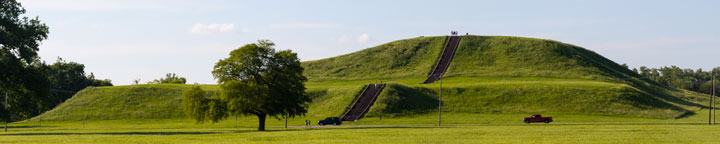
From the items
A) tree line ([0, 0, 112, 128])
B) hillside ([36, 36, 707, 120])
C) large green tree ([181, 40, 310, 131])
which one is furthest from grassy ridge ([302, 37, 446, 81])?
tree line ([0, 0, 112, 128])

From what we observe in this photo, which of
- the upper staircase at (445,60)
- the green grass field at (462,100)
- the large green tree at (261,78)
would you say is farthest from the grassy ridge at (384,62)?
the large green tree at (261,78)

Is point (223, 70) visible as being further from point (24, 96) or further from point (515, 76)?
point (515, 76)

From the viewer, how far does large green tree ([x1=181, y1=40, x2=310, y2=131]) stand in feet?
238

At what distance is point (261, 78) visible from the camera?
73.9 meters

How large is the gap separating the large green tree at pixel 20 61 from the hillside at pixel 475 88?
51339 mm

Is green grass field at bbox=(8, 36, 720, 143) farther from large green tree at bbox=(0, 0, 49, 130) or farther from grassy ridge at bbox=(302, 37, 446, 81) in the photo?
large green tree at bbox=(0, 0, 49, 130)

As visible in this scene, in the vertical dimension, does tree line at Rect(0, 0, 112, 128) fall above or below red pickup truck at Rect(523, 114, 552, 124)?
above

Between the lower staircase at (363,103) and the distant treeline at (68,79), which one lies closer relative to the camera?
the lower staircase at (363,103)

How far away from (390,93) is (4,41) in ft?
225

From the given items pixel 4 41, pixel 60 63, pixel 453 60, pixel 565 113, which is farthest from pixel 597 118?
pixel 60 63

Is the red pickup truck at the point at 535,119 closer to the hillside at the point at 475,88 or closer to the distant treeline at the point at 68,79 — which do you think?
the hillside at the point at 475,88

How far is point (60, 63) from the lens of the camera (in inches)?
7057

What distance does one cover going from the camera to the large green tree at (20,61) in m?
57.6

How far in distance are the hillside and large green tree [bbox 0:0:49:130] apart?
5134cm
